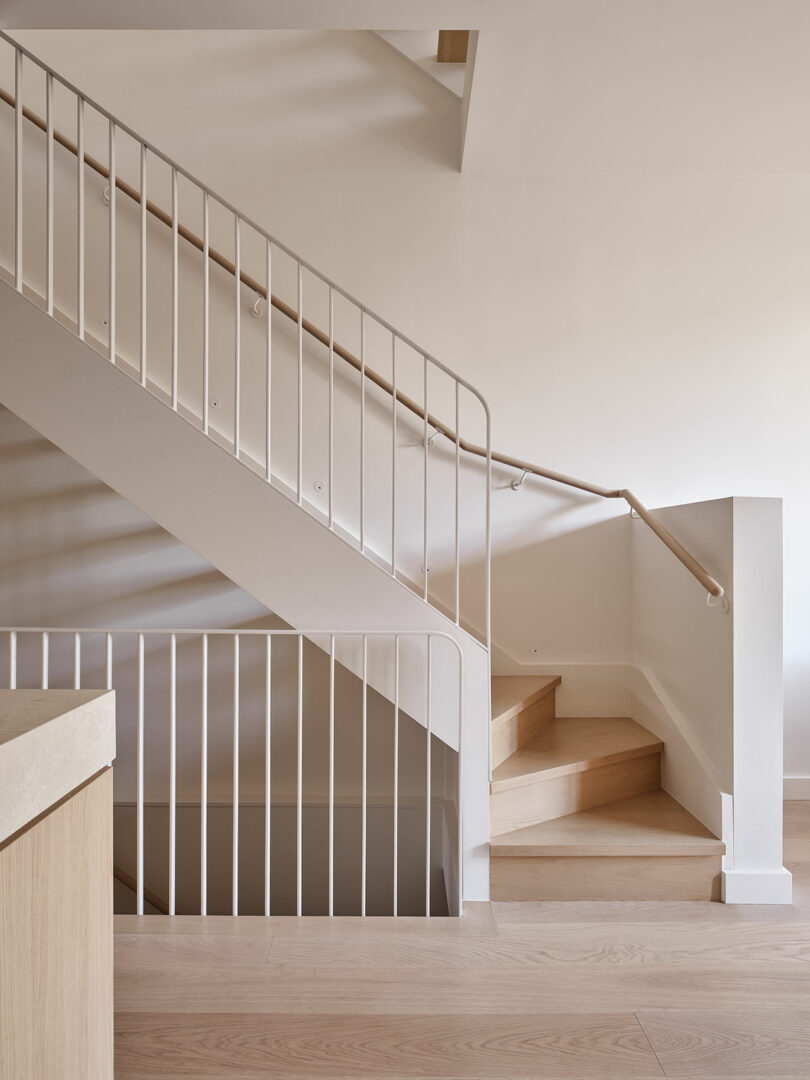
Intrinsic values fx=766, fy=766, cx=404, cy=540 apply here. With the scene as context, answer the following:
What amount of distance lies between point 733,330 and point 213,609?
2762 mm

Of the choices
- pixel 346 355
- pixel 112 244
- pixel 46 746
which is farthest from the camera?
pixel 346 355

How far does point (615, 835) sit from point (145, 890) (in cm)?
218

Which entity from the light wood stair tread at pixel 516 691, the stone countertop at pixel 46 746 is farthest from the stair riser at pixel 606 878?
the stone countertop at pixel 46 746

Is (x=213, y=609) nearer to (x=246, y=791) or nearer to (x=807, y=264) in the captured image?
(x=246, y=791)

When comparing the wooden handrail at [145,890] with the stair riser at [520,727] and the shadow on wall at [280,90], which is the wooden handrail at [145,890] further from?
the shadow on wall at [280,90]

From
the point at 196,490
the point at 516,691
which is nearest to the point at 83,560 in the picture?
the point at 196,490

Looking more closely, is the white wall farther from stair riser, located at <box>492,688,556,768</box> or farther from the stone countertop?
the stone countertop

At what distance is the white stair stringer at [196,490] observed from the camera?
7.98ft

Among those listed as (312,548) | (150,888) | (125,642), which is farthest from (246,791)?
(312,548)

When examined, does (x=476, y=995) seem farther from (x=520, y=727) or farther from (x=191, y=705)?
(x=191, y=705)

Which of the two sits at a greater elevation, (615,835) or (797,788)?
(615,835)

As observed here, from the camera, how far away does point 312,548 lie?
250 cm

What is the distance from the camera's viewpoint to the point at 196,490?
246cm

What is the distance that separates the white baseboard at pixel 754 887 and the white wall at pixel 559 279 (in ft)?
4.09
